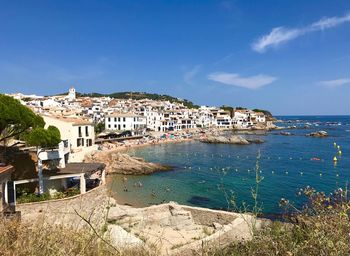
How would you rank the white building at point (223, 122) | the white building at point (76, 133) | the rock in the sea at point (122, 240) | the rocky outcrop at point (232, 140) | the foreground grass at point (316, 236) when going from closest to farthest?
1. the foreground grass at point (316, 236)
2. the rock in the sea at point (122, 240)
3. the white building at point (76, 133)
4. the rocky outcrop at point (232, 140)
5. the white building at point (223, 122)

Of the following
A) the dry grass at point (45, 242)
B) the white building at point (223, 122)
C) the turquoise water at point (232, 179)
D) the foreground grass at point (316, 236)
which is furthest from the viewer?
the white building at point (223, 122)

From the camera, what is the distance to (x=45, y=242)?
3.73 meters

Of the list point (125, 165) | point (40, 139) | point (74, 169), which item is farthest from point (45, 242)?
point (125, 165)

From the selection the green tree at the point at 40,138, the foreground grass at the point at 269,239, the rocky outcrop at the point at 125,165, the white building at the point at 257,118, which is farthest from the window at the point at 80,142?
the white building at the point at 257,118

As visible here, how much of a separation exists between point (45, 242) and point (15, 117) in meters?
12.8

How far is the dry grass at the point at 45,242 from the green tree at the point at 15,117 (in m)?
11.9

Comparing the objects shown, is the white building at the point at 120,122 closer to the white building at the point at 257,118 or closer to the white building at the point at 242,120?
the white building at the point at 242,120

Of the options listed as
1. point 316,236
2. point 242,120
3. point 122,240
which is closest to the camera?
point 316,236

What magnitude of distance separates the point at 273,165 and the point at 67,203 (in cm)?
3216

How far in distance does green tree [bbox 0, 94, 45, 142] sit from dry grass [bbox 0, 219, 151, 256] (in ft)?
39.0

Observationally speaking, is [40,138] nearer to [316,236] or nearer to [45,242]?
[45,242]

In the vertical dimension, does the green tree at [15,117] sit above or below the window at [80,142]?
above

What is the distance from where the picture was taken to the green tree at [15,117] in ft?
47.8

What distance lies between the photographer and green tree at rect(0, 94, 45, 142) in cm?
1457
